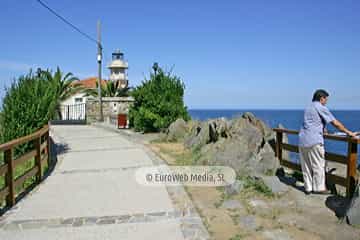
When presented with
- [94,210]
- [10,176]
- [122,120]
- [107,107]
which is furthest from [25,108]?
[107,107]

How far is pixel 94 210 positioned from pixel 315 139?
3.57m

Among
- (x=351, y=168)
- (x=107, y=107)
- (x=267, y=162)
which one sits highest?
(x=107, y=107)

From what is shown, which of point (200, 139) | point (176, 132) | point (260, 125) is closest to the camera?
point (260, 125)

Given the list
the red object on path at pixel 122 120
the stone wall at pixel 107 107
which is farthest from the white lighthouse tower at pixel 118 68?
the red object on path at pixel 122 120

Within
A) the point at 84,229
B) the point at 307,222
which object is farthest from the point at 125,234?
the point at 307,222

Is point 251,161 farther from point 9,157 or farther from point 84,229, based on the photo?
point 9,157

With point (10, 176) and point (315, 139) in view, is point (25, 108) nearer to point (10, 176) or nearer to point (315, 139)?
point (10, 176)

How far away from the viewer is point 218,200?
217 inches

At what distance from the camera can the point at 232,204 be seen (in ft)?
17.2

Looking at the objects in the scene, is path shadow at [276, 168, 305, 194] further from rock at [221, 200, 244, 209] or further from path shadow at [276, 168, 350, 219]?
rock at [221, 200, 244, 209]

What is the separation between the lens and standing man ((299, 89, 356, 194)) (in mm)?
5312

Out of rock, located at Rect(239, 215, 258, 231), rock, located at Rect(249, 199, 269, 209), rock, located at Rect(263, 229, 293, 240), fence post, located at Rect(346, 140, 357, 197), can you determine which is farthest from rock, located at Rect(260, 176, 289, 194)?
rock, located at Rect(263, 229, 293, 240)

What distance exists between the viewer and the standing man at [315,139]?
17.4 feet

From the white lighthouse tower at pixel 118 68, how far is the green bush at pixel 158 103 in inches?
1060
